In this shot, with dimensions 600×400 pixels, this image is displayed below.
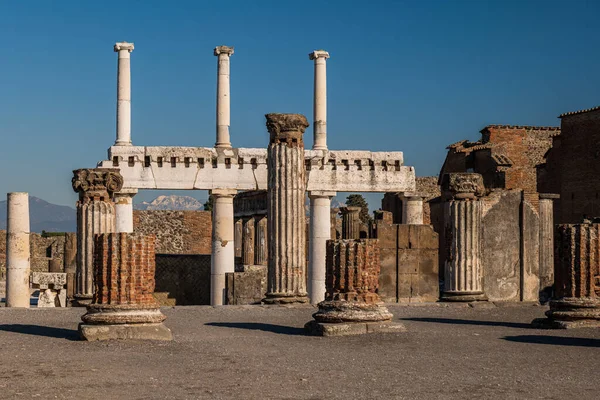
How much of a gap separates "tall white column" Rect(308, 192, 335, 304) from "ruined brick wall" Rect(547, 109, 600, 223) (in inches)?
672

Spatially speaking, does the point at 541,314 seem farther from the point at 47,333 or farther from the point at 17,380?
the point at 17,380

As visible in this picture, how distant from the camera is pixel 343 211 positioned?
107 feet

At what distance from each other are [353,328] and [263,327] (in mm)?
1605

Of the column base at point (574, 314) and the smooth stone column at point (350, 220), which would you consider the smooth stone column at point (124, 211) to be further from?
the column base at point (574, 314)

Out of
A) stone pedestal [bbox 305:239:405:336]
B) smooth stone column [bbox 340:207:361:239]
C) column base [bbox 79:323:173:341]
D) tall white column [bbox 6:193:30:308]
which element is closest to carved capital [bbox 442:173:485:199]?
stone pedestal [bbox 305:239:405:336]

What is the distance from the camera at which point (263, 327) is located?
49.3 feet

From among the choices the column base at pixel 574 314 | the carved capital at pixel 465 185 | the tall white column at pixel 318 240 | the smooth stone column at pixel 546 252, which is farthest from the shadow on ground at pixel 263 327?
the tall white column at pixel 318 240

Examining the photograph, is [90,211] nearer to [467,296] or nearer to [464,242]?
[464,242]

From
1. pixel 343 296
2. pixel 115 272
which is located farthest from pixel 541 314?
pixel 115 272

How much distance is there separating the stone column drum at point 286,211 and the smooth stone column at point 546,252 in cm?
550

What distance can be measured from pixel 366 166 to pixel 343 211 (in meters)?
6.05

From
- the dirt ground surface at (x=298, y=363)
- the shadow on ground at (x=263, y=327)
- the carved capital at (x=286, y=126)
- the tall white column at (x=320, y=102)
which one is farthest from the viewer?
the tall white column at (x=320, y=102)

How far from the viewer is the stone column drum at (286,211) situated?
60.5ft

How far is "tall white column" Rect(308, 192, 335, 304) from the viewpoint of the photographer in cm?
2506
